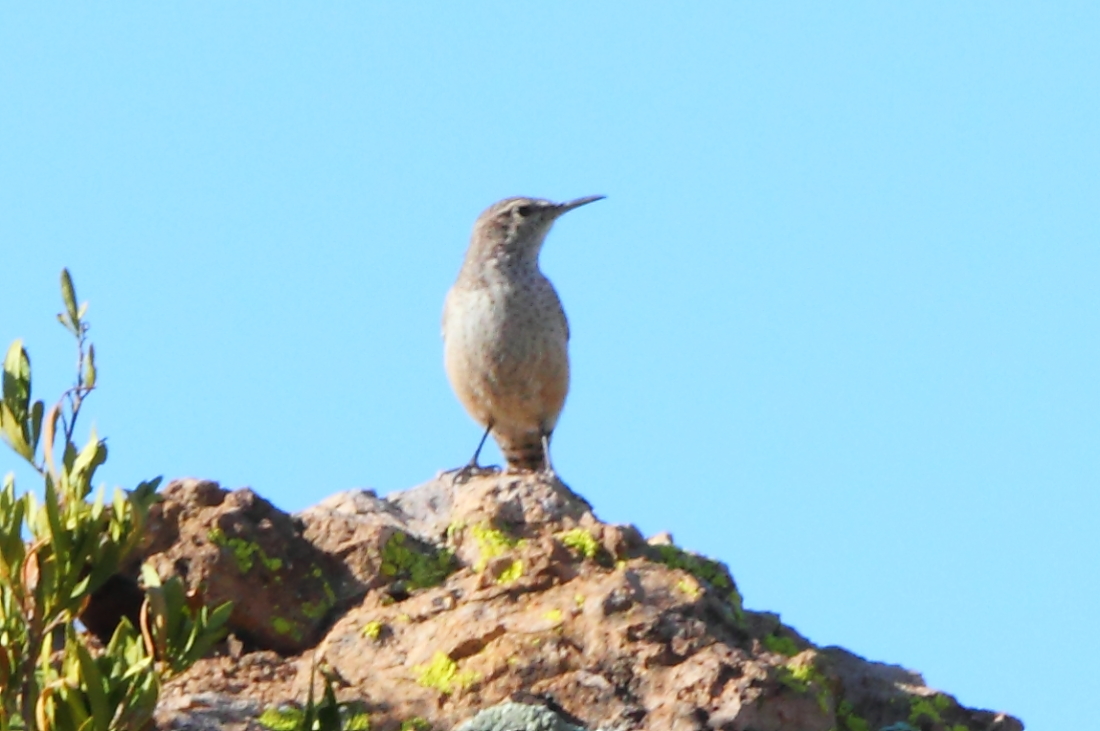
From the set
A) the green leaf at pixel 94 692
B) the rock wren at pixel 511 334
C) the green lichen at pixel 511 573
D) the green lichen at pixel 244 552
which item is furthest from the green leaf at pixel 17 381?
the rock wren at pixel 511 334

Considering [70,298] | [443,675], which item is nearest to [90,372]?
[70,298]

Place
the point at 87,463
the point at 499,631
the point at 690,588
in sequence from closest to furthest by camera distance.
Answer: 1. the point at 87,463
2. the point at 499,631
3. the point at 690,588

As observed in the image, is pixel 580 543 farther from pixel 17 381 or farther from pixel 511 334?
pixel 511 334

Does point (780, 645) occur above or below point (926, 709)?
above

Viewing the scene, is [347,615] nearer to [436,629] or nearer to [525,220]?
[436,629]

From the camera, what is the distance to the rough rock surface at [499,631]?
4.70m

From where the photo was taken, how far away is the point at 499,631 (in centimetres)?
496

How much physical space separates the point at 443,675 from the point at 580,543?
664 mm

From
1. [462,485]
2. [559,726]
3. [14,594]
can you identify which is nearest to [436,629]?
[559,726]

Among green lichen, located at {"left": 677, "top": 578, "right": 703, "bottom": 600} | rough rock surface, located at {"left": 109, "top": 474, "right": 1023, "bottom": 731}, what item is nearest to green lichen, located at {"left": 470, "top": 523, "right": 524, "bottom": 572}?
rough rock surface, located at {"left": 109, "top": 474, "right": 1023, "bottom": 731}

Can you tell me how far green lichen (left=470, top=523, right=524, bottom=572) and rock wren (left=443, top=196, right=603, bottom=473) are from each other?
4.73 m

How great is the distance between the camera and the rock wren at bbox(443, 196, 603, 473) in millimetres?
10352

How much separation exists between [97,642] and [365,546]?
80 centimetres

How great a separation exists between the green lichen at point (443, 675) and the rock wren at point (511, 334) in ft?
18.0
